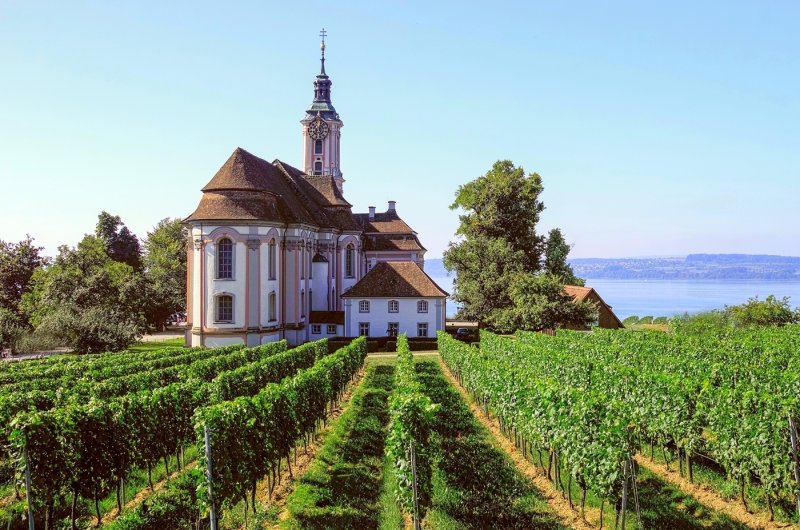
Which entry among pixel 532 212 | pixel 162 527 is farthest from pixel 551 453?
pixel 532 212

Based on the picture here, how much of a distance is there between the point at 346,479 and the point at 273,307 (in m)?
31.0

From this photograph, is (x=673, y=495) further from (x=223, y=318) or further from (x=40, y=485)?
(x=223, y=318)

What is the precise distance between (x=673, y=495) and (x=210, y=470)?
10739 millimetres

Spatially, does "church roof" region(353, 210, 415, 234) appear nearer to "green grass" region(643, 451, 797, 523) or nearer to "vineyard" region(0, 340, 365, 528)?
"vineyard" region(0, 340, 365, 528)

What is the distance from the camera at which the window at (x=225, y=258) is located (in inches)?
1686

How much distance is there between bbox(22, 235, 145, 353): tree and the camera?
42656 millimetres

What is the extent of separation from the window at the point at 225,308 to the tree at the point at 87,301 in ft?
23.5

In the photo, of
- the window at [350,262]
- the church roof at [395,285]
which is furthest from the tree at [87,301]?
the window at [350,262]

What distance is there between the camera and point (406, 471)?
12961 mm

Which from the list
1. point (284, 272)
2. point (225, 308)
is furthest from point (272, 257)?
point (225, 308)

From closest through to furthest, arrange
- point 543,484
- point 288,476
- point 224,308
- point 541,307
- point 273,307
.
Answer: point 543,484
point 288,476
point 224,308
point 273,307
point 541,307

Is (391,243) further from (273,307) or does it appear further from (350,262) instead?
(273,307)

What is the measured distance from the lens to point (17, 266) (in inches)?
2365

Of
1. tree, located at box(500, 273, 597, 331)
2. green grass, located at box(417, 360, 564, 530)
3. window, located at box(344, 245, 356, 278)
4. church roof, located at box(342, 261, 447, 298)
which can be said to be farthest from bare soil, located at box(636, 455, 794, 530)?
window, located at box(344, 245, 356, 278)
